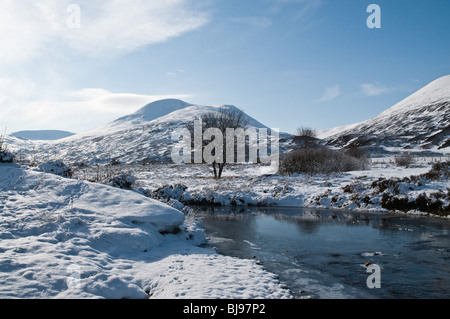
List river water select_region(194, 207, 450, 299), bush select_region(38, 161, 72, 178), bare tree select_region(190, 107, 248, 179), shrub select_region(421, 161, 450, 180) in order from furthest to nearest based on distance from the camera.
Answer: bare tree select_region(190, 107, 248, 179)
shrub select_region(421, 161, 450, 180)
bush select_region(38, 161, 72, 178)
river water select_region(194, 207, 450, 299)

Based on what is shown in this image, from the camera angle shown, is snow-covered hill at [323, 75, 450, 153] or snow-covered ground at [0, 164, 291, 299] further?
snow-covered hill at [323, 75, 450, 153]

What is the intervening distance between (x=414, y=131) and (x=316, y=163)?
401ft

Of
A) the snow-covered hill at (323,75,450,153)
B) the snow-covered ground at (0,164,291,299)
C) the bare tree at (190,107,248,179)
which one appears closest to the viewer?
the snow-covered ground at (0,164,291,299)

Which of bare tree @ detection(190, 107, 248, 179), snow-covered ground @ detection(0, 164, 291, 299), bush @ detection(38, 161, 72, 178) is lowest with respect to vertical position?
snow-covered ground @ detection(0, 164, 291, 299)

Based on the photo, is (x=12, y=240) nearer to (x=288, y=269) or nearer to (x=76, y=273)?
(x=76, y=273)

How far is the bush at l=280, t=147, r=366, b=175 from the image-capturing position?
34.9 metres

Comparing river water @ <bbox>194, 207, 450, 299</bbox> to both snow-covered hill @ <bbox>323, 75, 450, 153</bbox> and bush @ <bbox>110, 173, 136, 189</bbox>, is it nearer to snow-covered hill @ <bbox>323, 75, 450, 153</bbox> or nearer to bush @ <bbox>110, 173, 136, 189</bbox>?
bush @ <bbox>110, 173, 136, 189</bbox>

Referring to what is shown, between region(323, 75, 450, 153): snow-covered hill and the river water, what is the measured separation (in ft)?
262

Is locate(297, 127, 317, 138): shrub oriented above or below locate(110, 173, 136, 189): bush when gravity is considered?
above

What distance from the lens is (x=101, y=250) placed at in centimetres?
845

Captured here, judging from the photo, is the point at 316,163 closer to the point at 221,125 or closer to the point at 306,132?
the point at 221,125

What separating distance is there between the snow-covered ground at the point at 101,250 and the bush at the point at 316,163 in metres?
25.1

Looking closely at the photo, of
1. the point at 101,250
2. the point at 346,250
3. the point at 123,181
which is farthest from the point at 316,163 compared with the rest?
Answer: the point at 101,250

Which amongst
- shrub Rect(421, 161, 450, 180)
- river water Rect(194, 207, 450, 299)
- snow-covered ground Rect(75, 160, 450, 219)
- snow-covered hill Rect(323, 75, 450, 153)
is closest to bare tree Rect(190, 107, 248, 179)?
snow-covered ground Rect(75, 160, 450, 219)
